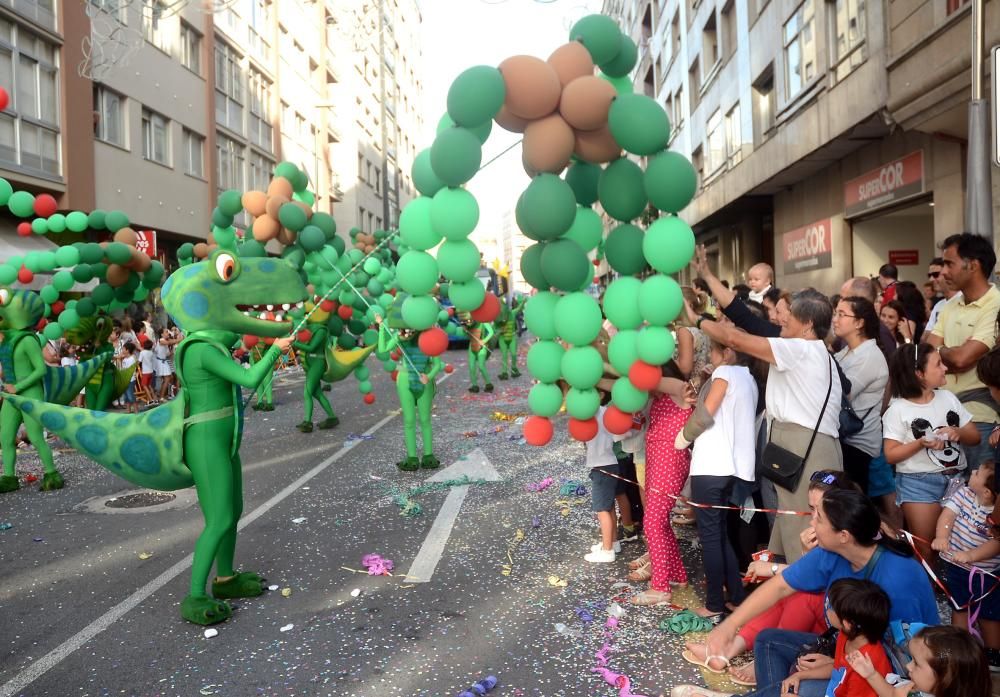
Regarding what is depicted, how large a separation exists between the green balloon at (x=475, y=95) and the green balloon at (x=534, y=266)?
2.52 ft

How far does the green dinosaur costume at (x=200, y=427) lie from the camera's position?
4574 mm

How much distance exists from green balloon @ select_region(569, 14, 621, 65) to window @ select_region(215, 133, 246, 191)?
24.3 m

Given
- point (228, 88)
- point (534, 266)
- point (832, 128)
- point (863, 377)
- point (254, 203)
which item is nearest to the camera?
point (534, 266)

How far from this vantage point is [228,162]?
1069 inches

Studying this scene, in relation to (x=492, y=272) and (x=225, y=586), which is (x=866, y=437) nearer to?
(x=225, y=586)

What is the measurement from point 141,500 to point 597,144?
19.4 ft

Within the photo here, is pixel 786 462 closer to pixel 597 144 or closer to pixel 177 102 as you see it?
pixel 597 144

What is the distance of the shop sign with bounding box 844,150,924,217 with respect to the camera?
1179 centimetres

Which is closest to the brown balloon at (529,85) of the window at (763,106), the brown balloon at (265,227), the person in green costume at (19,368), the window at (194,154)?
the brown balloon at (265,227)

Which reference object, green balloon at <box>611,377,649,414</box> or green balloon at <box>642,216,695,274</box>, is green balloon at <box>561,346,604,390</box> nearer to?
green balloon at <box>611,377,649,414</box>

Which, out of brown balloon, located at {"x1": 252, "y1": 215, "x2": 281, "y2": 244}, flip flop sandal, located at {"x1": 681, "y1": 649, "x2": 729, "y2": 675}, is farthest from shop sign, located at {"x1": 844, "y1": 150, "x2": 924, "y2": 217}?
flip flop sandal, located at {"x1": 681, "y1": 649, "x2": 729, "y2": 675}

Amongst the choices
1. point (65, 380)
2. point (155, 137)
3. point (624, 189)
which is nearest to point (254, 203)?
point (65, 380)

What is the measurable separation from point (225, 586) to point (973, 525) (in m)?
4.17

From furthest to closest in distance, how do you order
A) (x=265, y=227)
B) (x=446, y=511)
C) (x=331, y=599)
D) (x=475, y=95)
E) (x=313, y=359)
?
(x=313, y=359) < (x=265, y=227) < (x=446, y=511) < (x=331, y=599) < (x=475, y=95)
